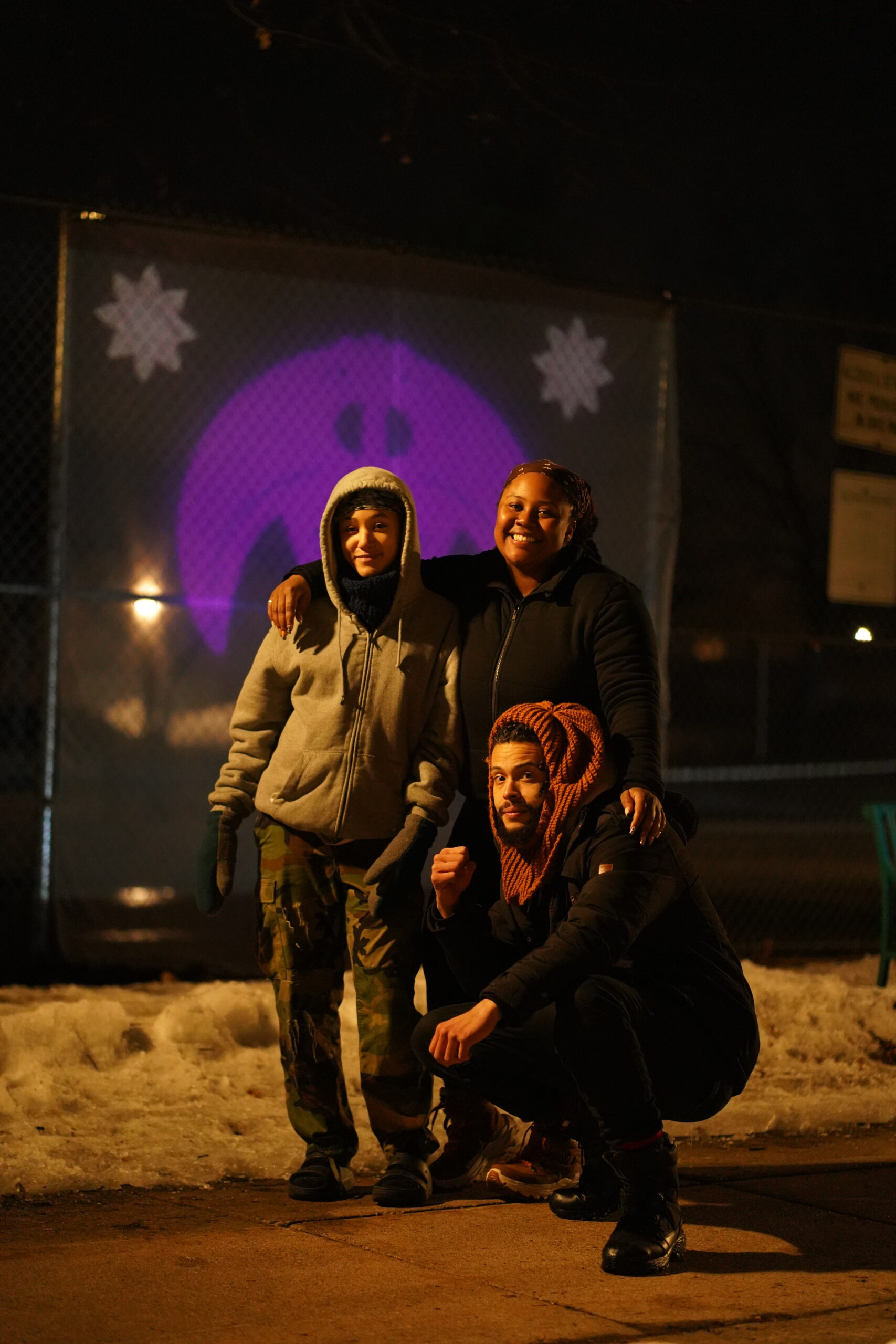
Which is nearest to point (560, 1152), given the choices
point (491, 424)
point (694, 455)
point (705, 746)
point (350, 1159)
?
point (350, 1159)

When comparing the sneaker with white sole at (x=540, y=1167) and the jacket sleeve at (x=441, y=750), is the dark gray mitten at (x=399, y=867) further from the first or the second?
the sneaker with white sole at (x=540, y=1167)

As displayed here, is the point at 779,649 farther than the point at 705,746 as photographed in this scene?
No

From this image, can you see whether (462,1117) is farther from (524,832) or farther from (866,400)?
(866,400)

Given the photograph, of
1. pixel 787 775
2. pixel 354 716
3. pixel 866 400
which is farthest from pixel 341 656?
pixel 787 775

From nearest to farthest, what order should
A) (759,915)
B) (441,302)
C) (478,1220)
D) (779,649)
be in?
(478,1220) < (441,302) < (759,915) < (779,649)

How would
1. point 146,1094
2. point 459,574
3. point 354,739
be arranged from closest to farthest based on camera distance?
point 354,739 → point 459,574 → point 146,1094

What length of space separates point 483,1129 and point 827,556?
5.05 m

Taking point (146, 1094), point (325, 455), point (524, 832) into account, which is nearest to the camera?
point (524, 832)

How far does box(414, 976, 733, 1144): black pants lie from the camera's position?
3.63m

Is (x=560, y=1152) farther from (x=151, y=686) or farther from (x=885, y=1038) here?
(x=151, y=686)

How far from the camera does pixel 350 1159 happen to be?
4.41 metres

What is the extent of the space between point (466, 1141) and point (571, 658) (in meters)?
1.35

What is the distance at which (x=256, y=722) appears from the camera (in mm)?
4484

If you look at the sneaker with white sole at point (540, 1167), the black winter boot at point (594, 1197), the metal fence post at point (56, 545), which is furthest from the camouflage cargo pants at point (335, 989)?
the metal fence post at point (56, 545)
